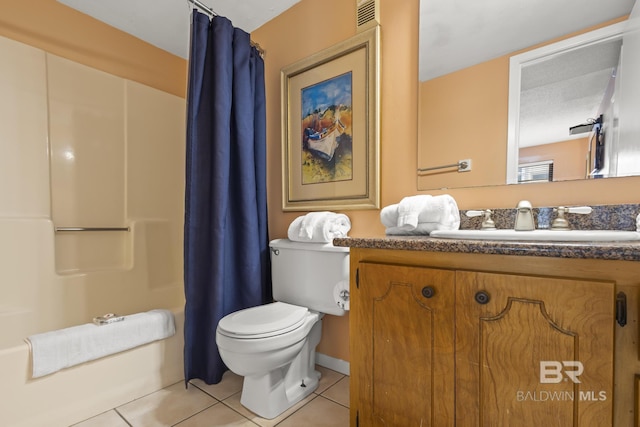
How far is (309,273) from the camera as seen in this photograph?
1.58 m

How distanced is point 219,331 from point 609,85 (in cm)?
185

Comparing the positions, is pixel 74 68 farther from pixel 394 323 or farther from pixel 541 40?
pixel 541 40

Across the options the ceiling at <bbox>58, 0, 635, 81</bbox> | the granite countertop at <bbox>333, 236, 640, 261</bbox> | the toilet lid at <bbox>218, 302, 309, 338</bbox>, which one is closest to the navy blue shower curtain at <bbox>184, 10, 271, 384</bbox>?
the toilet lid at <bbox>218, 302, 309, 338</bbox>

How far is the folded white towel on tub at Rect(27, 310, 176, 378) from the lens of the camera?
124 cm

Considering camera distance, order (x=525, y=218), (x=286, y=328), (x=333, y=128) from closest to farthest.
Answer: (x=525, y=218)
(x=286, y=328)
(x=333, y=128)

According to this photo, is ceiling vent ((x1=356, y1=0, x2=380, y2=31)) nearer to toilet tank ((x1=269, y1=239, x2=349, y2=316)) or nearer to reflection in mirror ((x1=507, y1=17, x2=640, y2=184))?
reflection in mirror ((x1=507, y1=17, x2=640, y2=184))

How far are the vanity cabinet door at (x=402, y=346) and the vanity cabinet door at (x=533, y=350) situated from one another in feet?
0.14

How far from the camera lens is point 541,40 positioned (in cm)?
120

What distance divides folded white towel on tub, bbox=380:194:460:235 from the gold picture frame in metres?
0.37

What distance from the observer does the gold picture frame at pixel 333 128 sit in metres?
1.61

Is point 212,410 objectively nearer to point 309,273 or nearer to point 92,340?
point 92,340

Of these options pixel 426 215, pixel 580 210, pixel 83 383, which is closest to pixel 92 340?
A: pixel 83 383

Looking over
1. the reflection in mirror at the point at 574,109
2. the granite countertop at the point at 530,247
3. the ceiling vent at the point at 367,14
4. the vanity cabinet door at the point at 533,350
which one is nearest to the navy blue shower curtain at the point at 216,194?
the ceiling vent at the point at 367,14

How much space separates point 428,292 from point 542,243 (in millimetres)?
310
